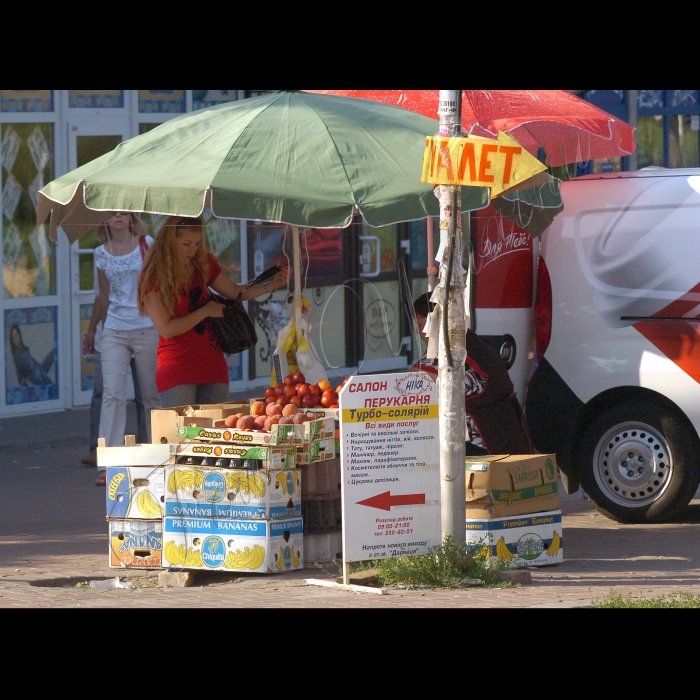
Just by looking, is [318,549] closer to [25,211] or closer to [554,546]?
[554,546]

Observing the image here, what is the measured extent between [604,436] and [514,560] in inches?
67.4

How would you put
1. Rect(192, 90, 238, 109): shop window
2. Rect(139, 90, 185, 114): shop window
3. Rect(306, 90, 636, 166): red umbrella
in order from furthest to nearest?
Rect(192, 90, 238, 109): shop window
Rect(139, 90, 185, 114): shop window
Rect(306, 90, 636, 166): red umbrella

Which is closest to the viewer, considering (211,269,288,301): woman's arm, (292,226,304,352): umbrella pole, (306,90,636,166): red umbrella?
(292,226,304,352): umbrella pole

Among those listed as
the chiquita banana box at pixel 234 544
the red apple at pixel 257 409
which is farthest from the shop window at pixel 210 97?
the chiquita banana box at pixel 234 544

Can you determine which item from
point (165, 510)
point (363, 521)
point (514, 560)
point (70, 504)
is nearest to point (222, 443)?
point (165, 510)

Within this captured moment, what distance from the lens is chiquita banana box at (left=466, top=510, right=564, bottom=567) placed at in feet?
24.0

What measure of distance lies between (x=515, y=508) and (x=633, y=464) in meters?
1.61

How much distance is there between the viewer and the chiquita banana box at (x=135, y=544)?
754cm

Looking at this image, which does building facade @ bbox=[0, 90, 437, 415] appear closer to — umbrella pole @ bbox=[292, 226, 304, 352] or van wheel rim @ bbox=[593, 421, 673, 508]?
umbrella pole @ bbox=[292, 226, 304, 352]

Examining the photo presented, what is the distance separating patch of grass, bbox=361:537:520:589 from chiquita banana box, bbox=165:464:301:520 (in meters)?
0.63

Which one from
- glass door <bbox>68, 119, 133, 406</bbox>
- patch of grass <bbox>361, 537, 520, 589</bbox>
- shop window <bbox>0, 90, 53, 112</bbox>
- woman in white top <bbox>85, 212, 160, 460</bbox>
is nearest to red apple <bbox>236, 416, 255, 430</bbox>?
patch of grass <bbox>361, 537, 520, 589</bbox>

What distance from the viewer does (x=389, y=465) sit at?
693cm

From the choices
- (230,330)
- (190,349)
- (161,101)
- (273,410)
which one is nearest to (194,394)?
(190,349)

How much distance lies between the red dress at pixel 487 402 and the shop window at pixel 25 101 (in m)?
6.30
